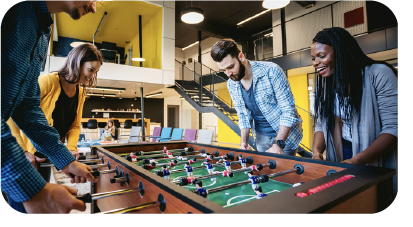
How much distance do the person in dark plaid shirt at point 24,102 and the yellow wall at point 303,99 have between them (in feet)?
24.1

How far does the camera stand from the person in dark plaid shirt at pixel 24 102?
602 mm

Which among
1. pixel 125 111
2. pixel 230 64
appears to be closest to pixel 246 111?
pixel 230 64

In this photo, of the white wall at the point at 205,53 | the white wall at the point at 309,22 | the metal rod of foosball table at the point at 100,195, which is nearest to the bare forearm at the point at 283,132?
the metal rod of foosball table at the point at 100,195

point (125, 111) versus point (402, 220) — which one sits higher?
point (125, 111)

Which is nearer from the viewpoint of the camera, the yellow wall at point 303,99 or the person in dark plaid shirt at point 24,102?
the person in dark plaid shirt at point 24,102

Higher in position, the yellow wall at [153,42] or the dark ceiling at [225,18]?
the dark ceiling at [225,18]

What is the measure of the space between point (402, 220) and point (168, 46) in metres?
7.15

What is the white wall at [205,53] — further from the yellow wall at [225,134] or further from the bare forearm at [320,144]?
the bare forearm at [320,144]

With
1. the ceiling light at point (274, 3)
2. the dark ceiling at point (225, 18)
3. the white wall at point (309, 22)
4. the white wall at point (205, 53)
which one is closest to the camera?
the ceiling light at point (274, 3)

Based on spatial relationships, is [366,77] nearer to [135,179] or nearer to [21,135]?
[135,179]

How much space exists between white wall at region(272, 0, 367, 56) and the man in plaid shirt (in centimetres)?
531

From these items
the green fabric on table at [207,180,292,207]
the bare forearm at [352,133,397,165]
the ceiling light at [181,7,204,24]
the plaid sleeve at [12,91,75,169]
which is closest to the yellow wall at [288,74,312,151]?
the ceiling light at [181,7,204,24]

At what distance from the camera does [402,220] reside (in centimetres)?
88

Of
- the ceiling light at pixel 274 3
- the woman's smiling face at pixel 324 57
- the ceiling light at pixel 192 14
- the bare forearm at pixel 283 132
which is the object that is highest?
the ceiling light at pixel 192 14
